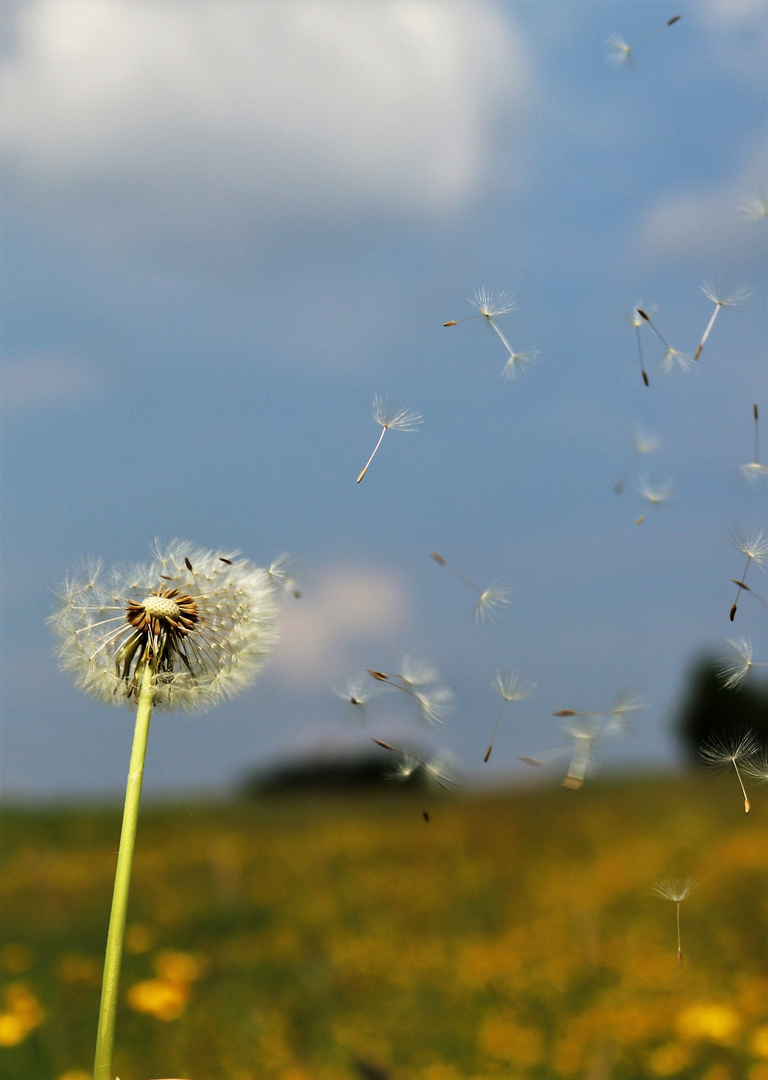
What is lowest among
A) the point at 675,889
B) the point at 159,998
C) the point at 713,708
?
the point at 675,889

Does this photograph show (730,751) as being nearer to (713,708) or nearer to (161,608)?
(161,608)

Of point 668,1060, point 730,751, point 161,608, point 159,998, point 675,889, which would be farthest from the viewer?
point 668,1060

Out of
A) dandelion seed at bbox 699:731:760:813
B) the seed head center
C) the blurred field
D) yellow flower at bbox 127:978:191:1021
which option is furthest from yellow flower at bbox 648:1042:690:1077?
the seed head center

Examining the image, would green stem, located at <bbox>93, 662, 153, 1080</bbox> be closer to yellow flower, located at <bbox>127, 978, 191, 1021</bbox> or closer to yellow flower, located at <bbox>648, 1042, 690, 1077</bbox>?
yellow flower, located at <bbox>127, 978, 191, 1021</bbox>

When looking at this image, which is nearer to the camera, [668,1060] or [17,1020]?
[17,1020]

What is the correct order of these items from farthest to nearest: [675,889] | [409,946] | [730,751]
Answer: [409,946], [730,751], [675,889]

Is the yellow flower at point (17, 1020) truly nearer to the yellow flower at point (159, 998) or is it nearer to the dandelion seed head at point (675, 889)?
the yellow flower at point (159, 998)

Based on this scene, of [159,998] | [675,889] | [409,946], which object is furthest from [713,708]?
[675,889]

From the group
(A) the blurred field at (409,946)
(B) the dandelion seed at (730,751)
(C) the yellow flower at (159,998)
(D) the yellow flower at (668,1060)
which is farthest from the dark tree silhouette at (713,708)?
(B) the dandelion seed at (730,751)
